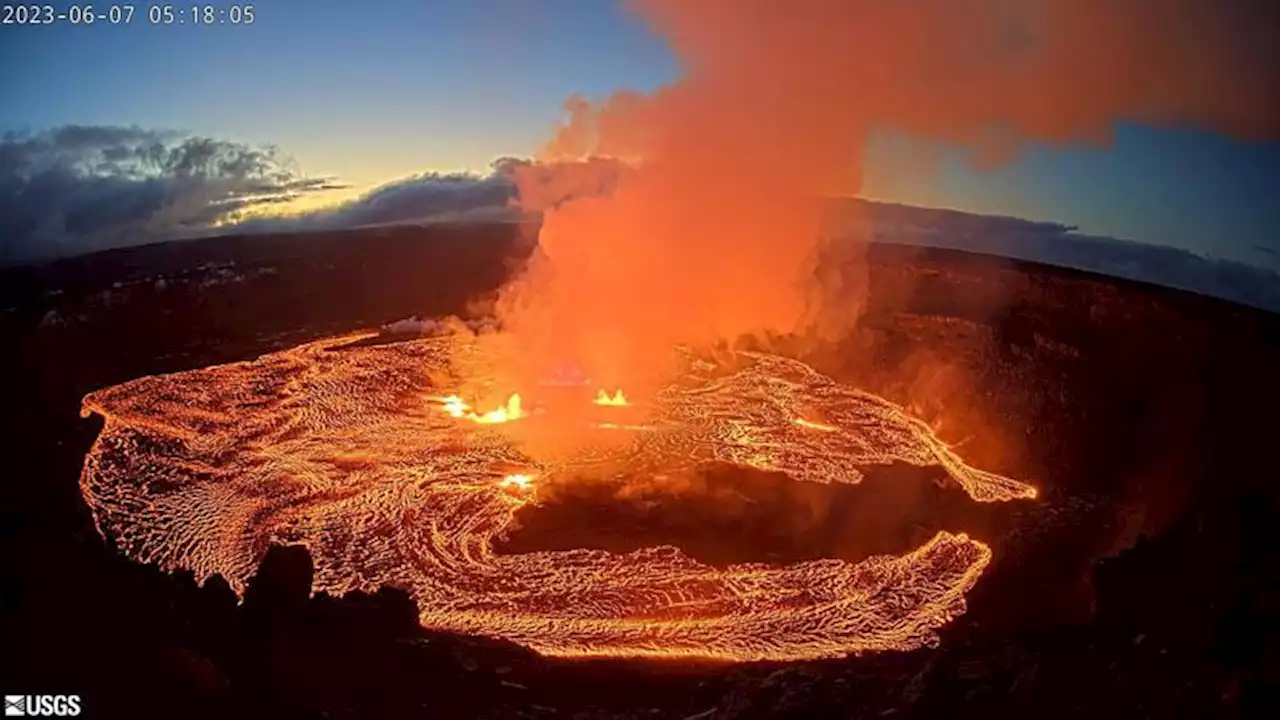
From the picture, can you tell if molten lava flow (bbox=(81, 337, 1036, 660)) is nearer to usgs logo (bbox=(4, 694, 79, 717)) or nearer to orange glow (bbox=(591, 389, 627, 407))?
orange glow (bbox=(591, 389, 627, 407))

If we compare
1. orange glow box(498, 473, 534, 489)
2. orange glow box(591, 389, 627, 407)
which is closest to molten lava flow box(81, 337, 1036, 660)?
orange glow box(498, 473, 534, 489)

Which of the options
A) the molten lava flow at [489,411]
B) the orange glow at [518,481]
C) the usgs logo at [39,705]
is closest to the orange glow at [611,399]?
the molten lava flow at [489,411]

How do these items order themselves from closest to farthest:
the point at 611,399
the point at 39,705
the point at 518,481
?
the point at 39,705 < the point at 518,481 < the point at 611,399

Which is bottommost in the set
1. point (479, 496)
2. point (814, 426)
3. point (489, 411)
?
point (479, 496)

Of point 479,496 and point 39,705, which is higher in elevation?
point 479,496

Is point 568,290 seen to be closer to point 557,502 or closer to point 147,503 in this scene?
point 557,502

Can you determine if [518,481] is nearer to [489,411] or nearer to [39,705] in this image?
[489,411]

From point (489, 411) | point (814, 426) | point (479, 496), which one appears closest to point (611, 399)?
point (489, 411)
